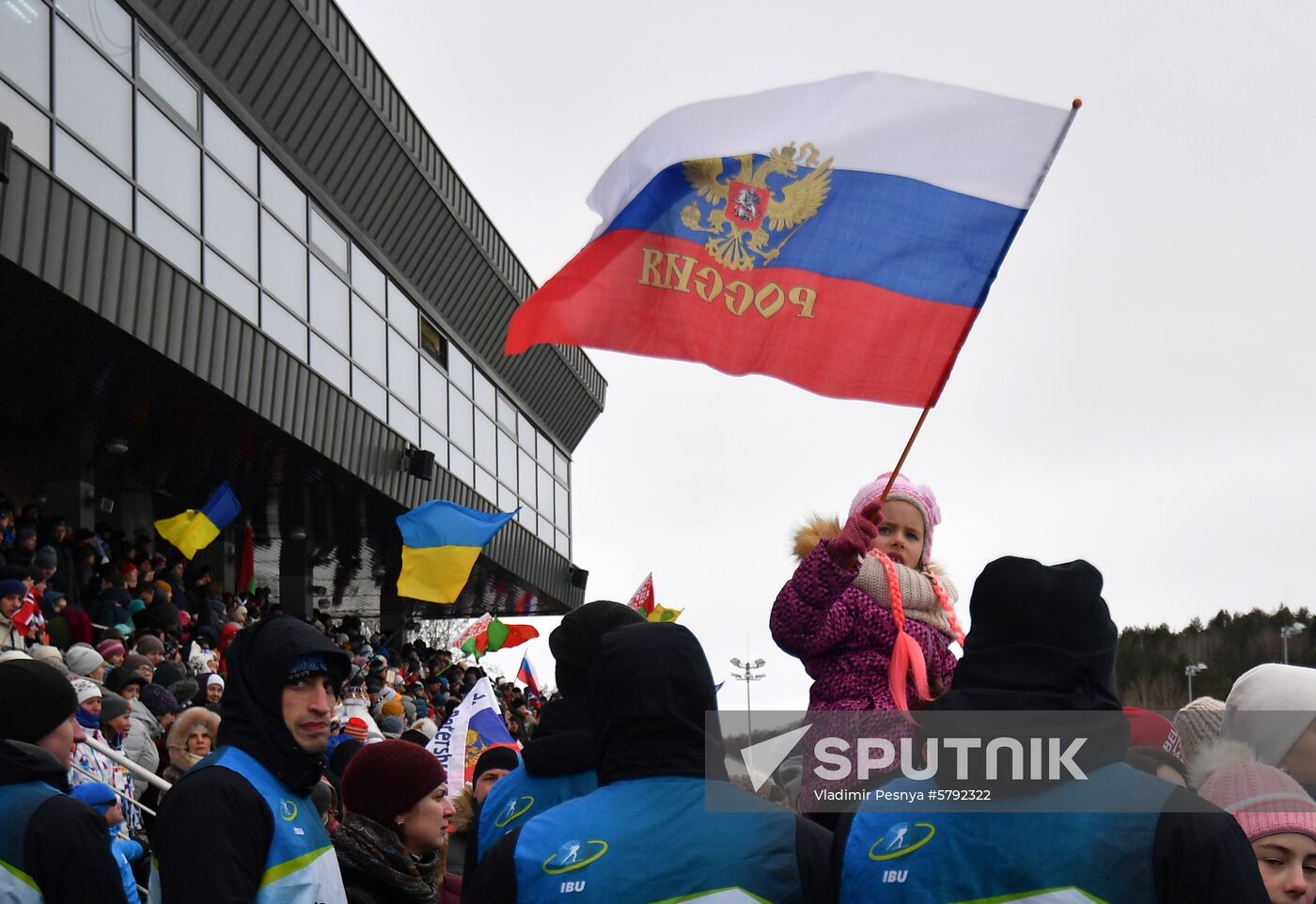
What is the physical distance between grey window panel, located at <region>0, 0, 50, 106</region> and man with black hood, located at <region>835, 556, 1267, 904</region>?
576 inches

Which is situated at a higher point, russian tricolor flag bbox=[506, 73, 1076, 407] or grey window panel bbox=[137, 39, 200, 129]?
grey window panel bbox=[137, 39, 200, 129]

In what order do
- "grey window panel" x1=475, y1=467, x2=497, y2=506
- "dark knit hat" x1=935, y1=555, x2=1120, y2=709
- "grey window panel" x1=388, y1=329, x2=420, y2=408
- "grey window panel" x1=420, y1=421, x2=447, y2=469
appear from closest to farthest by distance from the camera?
1. "dark knit hat" x1=935, y1=555, x2=1120, y2=709
2. "grey window panel" x1=388, y1=329, x2=420, y2=408
3. "grey window panel" x1=420, y1=421, x2=447, y2=469
4. "grey window panel" x1=475, y1=467, x2=497, y2=506

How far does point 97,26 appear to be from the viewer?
18094 mm

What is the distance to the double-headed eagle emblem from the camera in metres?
6.80

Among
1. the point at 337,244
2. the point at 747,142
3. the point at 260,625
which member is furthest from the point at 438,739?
the point at 337,244

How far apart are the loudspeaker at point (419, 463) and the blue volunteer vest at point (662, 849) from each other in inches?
974

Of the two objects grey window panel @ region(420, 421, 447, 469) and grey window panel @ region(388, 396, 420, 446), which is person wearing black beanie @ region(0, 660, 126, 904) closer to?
grey window panel @ region(388, 396, 420, 446)

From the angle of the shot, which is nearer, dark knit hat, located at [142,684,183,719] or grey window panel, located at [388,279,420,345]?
dark knit hat, located at [142,684,183,719]

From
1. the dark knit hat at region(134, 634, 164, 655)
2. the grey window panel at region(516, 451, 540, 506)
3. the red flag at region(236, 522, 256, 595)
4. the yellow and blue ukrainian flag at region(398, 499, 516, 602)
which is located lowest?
the dark knit hat at region(134, 634, 164, 655)

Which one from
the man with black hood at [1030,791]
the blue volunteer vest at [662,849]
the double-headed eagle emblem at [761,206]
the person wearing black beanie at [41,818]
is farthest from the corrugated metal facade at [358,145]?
the man with black hood at [1030,791]

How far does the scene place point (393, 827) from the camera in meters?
5.61

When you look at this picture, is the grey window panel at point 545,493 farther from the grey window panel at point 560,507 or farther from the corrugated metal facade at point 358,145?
the corrugated metal facade at point 358,145

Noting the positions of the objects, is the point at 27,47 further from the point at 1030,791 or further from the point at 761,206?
the point at 1030,791

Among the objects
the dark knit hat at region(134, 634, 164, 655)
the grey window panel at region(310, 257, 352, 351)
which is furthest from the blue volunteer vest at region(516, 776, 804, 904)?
the grey window panel at region(310, 257, 352, 351)
